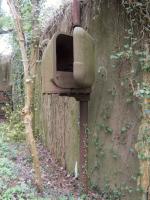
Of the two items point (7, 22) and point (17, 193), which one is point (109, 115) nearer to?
point (17, 193)

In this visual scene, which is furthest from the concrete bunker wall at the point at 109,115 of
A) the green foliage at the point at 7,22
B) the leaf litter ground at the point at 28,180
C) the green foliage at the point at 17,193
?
the green foliage at the point at 7,22

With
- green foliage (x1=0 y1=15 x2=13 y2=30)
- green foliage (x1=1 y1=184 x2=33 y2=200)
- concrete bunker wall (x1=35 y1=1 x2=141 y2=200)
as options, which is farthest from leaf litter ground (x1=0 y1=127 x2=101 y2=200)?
green foliage (x1=0 y1=15 x2=13 y2=30)

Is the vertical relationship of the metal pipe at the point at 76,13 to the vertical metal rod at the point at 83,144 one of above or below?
above

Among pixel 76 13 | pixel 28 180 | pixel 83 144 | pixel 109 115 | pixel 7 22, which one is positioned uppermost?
pixel 7 22

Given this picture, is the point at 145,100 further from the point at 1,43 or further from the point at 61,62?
the point at 1,43

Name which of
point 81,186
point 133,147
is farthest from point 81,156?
point 133,147

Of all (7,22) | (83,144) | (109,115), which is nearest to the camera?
(109,115)

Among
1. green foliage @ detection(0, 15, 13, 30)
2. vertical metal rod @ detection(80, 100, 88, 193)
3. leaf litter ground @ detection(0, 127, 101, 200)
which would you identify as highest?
green foliage @ detection(0, 15, 13, 30)

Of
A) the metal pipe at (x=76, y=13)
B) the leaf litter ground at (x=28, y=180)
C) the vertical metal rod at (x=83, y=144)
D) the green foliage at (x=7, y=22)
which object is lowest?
the leaf litter ground at (x=28, y=180)

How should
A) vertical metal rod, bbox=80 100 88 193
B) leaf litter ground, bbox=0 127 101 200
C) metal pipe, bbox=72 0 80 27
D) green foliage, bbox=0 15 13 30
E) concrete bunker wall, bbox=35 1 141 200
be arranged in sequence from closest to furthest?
concrete bunker wall, bbox=35 1 141 200 < leaf litter ground, bbox=0 127 101 200 < vertical metal rod, bbox=80 100 88 193 < metal pipe, bbox=72 0 80 27 < green foliage, bbox=0 15 13 30

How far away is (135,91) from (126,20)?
91cm

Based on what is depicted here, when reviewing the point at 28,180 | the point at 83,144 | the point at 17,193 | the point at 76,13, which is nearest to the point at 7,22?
the point at 76,13

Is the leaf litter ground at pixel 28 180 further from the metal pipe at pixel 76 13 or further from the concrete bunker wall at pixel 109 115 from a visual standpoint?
the metal pipe at pixel 76 13

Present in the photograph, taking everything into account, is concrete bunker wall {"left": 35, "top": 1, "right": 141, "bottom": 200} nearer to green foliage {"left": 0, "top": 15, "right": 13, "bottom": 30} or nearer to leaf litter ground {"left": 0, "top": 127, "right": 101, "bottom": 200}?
leaf litter ground {"left": 0, "top": 127, "right": 101, "bottom": 200}
